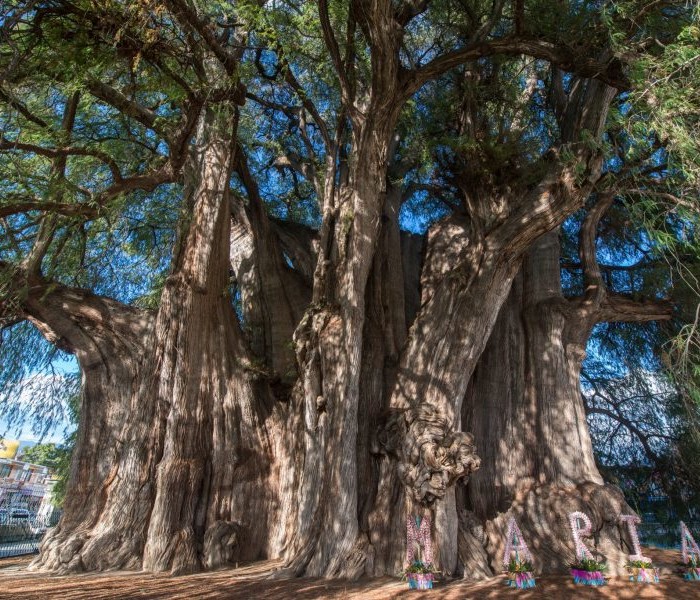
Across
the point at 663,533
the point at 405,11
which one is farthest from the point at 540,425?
the point at 405,11

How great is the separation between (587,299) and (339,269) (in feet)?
11.7

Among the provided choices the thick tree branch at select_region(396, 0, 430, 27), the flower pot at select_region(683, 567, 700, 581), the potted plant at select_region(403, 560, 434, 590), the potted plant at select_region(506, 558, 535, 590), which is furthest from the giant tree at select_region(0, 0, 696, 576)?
the flower pot at select_region(683, 567, 700, 581)

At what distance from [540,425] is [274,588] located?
3.79 meters

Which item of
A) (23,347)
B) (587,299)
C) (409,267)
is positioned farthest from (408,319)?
(23,347)

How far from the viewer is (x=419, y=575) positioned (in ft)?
15.0

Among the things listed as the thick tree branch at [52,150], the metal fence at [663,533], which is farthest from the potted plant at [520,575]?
the thick tree branch at [52,150]

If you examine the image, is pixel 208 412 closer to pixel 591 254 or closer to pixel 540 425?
pixel 540 425

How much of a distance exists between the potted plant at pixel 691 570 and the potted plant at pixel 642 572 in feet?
1.45

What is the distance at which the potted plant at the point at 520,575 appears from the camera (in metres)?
4.66

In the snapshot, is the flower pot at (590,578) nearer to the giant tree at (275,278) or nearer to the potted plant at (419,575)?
the giant tree at (275,278)

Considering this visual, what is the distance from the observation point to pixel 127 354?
269 inches

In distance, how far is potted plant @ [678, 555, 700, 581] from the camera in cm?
523

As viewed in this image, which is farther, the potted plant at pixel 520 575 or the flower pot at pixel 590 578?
the flower pot at pixel 590 578

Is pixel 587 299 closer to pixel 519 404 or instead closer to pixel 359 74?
pixel 519 404
